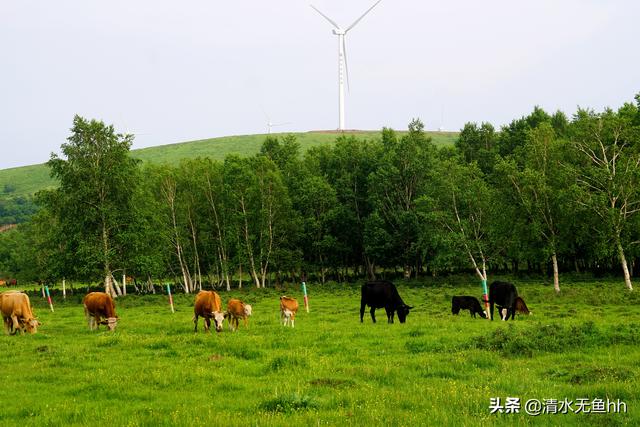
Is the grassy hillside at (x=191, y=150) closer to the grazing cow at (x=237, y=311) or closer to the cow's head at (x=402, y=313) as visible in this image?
the cow's head at (x=402, y=313)

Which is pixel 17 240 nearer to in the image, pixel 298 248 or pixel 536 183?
pixel 298 248

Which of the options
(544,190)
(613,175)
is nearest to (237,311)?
(544,190)

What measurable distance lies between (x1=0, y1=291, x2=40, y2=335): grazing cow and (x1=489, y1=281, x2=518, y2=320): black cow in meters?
21.0

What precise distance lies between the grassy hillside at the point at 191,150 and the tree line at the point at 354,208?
9497 cm

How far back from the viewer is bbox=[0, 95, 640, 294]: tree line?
4381cm

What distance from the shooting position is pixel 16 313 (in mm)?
22094

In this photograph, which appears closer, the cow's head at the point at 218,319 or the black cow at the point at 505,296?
the cow's head at the point at 218,319

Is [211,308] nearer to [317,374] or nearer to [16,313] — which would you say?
[16,313]

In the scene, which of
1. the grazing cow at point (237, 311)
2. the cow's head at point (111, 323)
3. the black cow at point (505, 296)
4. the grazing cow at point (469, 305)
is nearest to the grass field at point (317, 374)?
the grazing cow at point (237, 311)

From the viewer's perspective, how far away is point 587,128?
1727 inches

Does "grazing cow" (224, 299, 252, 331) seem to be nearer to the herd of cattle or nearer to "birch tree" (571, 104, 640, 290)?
the herd of cattle

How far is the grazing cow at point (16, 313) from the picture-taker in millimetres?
22141

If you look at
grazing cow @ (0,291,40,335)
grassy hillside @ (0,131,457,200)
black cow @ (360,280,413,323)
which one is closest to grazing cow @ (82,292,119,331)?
grazing cow @ (0,291,40,335)

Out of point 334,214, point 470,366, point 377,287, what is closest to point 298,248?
point 334,214
